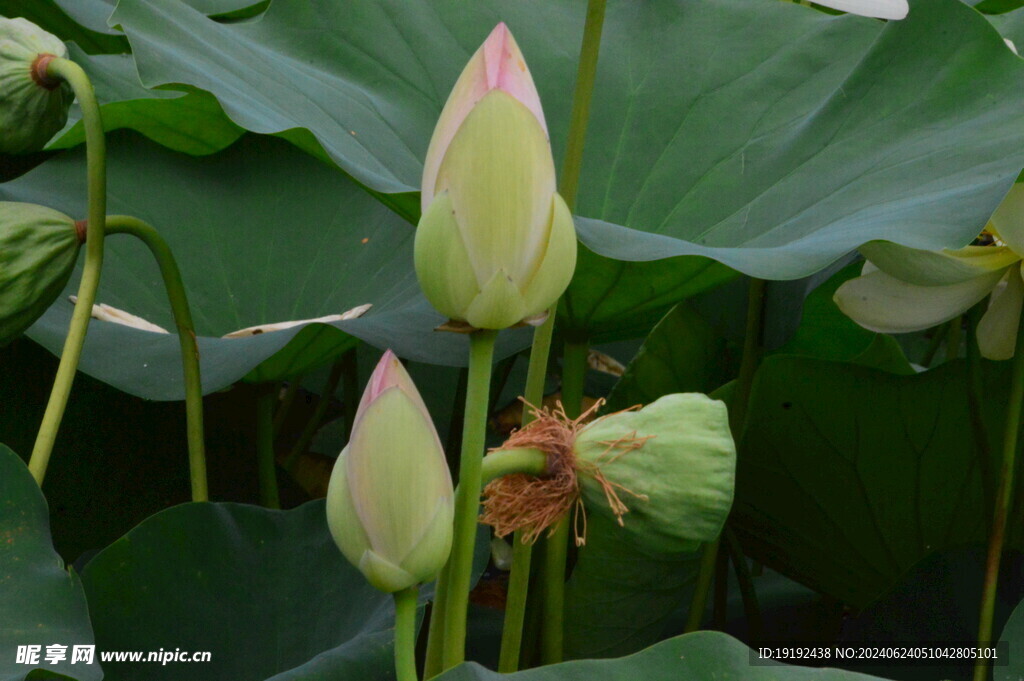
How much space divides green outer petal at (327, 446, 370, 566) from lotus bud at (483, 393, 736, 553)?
10cm

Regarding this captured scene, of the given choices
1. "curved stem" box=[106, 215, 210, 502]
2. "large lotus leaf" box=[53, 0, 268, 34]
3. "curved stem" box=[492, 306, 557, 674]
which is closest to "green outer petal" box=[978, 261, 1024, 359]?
"curved stem" box=[492, 306, 557, 674]

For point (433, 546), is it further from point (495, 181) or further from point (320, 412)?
point (320, 412)

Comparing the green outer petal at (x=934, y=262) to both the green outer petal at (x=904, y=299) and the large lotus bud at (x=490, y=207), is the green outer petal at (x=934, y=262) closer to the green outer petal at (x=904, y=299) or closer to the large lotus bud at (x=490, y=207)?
the green outer petal at (x=904, y=299)

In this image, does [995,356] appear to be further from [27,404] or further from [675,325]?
[27,404]

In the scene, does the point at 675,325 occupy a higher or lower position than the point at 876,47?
lower

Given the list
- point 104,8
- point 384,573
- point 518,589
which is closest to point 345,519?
point 384,573

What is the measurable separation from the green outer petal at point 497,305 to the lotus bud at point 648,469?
0.29ft

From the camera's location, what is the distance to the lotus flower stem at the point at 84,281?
0.62 metres

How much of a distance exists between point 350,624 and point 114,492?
1.27ft

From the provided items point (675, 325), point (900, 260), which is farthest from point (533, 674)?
point (675, 325)

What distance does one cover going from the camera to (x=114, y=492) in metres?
0.98

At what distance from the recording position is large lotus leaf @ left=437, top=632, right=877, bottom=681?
51cm

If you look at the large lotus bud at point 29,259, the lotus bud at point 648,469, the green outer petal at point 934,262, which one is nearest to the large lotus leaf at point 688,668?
the lotus bud at point 648,469

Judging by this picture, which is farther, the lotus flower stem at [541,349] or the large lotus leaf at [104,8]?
the large lotus leaf at [104,8]
